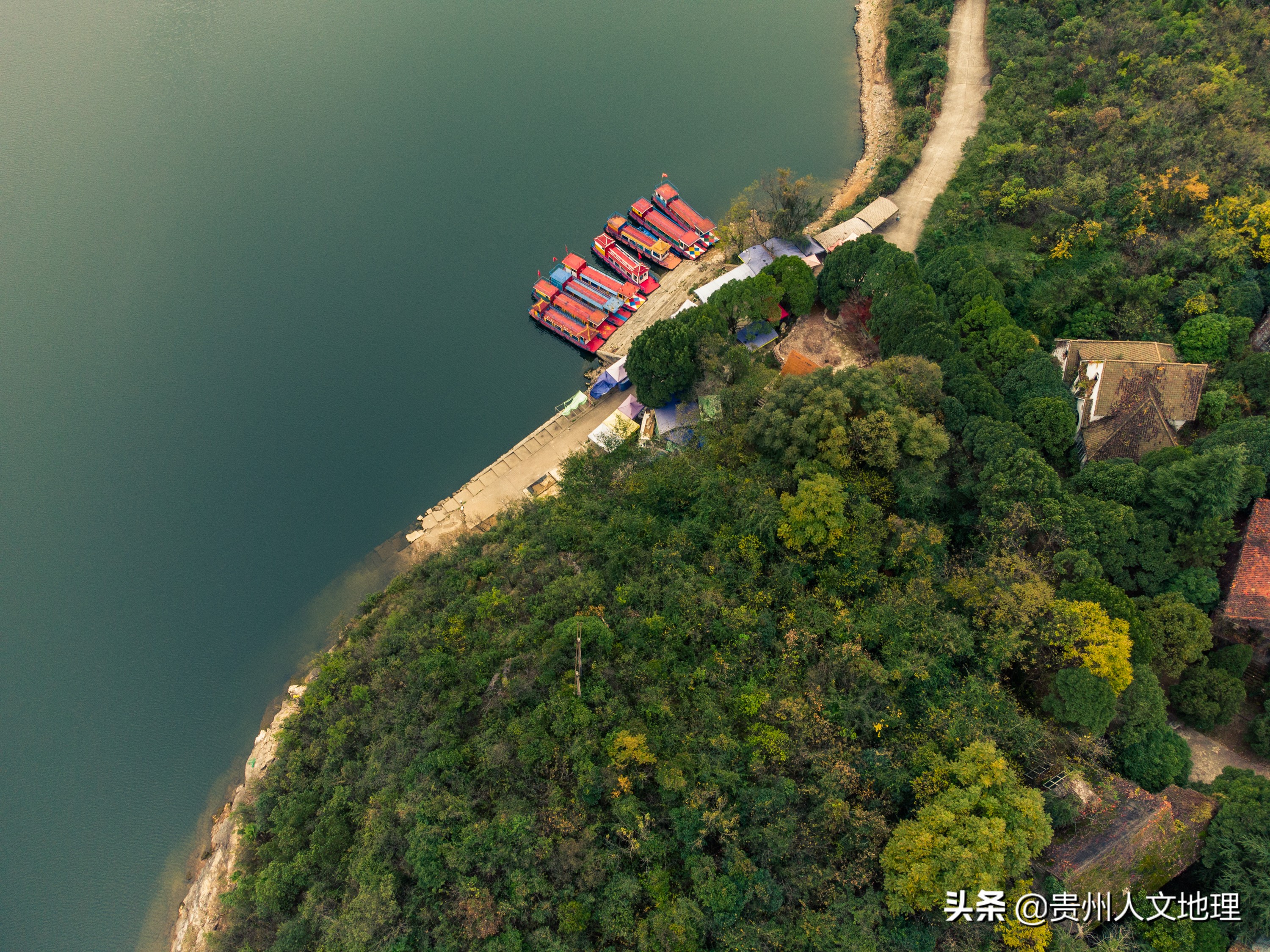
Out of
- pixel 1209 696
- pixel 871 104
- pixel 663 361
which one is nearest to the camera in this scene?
pixel 1209 696

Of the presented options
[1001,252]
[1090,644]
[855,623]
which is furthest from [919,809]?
[1001,252]

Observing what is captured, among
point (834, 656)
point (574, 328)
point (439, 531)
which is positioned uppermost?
point (574, 328)

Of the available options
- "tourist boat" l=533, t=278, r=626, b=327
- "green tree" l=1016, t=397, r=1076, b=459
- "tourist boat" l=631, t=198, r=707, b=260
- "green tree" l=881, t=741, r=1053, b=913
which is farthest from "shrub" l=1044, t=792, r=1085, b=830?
"tourist boat" l=631, t=198, r=707, b=260

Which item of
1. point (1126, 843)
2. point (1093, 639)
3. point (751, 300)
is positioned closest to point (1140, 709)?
point (1093, 639)

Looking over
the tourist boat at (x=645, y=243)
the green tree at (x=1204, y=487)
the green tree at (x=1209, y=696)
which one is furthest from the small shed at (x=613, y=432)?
the green tree at (x=1209, y=696)

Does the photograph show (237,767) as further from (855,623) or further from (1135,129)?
(1135,129)

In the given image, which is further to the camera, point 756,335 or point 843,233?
point 843,233

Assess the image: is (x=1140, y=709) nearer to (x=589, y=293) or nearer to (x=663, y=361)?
(x=663, y=361)
